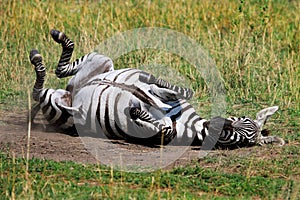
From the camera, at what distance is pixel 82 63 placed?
7.05 metres

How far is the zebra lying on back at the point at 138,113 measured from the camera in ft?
19.5

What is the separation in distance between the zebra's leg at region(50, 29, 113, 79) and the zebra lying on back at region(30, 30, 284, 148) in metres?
0.15

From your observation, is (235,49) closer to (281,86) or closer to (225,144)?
(281,86)

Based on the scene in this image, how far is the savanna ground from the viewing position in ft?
15.9

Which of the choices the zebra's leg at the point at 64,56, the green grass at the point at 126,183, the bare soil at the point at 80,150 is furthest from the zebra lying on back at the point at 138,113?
the green grass at the point at 126,183

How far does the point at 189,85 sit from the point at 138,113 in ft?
7.24

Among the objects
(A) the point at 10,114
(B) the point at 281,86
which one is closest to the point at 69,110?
(A) the point at 10,114

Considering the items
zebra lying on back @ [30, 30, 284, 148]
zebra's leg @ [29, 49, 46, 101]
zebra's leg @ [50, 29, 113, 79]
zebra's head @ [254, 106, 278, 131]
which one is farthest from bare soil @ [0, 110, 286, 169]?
zebra's leg @ [50, 29, 113, 79]

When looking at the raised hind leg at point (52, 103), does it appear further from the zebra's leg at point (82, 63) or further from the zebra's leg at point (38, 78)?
the zebra's leg at point (82, 63)

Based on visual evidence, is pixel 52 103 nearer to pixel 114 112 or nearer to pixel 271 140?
pixel 114 112

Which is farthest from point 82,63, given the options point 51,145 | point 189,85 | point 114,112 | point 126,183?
point 126,183

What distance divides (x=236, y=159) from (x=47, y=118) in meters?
2.01

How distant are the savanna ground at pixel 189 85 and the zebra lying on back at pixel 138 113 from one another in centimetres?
16

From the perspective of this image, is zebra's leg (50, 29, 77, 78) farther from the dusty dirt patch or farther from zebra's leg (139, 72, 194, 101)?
zebra's leg (139, 72, 194, 101)
